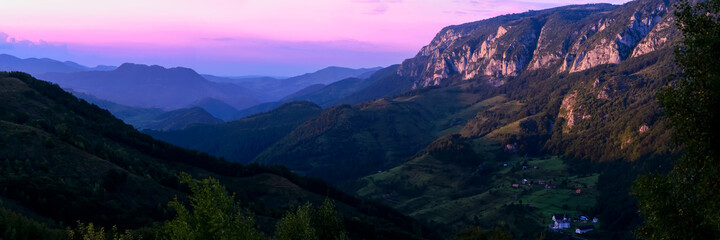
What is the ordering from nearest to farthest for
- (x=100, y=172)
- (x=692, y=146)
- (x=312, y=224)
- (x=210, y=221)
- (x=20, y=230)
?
(x=692, y=146) → (x=210, y=221) → (x=20, y=230) → (x=312, y=224) → (x=100, y=172)

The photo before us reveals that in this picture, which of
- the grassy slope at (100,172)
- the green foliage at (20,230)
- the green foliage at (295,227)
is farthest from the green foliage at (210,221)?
the grassy slope at (100,172)

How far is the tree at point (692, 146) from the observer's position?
2133 cm

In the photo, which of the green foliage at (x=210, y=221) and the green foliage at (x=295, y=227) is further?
the green foliage at (x=295, y=227)

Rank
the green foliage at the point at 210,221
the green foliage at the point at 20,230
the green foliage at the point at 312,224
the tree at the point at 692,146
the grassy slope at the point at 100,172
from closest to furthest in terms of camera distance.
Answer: the tree at the point at 692,146 → the green foliage at the point at 210,221 → the green foliage at the point at 20,230 → the green foliage at the point at 312,224 → the grassy slope at the point at 100,172

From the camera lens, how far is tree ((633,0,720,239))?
21.3 m

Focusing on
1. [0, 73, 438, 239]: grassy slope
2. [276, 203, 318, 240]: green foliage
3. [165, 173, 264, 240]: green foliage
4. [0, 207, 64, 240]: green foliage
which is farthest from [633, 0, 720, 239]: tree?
[0, 73, 438, 239]: grassy slope

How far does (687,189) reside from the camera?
21953 mm

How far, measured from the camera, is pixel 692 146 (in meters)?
22.1

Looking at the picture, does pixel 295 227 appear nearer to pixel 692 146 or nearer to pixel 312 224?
pixel 312 224

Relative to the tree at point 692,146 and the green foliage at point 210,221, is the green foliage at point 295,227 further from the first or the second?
the tree at point 692,146

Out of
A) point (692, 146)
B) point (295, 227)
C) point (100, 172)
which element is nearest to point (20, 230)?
point (295, 227)

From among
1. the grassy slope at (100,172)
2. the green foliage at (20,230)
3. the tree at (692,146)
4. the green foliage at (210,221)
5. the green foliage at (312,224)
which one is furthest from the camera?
the grassy slope at (100,172)

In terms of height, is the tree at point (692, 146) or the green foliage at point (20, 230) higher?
the tree at point (692, 146)

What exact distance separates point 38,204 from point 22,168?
1813 cm
